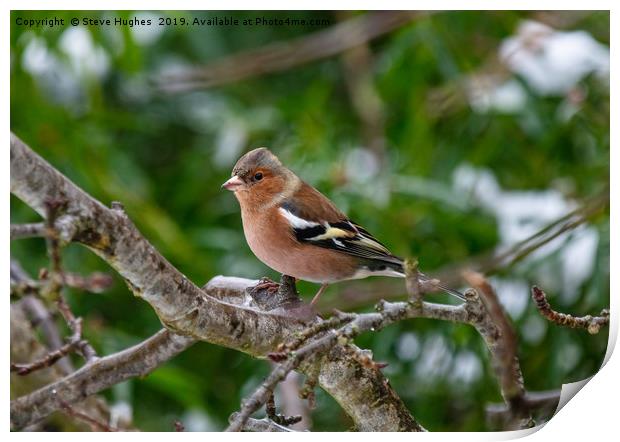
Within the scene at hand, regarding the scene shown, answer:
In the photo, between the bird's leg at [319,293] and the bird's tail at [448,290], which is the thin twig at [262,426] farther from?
the bird's tail at [448,290]

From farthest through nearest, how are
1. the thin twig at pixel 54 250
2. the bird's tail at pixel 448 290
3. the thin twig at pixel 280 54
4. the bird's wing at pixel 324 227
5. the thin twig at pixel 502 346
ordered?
the thin twig at pixel 280 54, the bird's wing at pixel 324 227, the bird's tail at pixel 448 290, the thin twig at pixel 502 346, the thin twig at pixel 54 250

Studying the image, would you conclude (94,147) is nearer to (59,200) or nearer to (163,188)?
(163,188)

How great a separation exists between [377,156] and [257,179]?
46cm

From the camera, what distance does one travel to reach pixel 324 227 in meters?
1.94

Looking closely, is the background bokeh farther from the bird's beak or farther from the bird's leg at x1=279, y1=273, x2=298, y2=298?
the bird's beak

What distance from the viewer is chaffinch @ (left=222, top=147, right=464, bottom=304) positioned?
6.24 feet

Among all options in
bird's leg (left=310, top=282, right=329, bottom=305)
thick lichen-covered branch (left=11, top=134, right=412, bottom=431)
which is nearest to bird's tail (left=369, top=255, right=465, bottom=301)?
bird's leg (left=310, top=282, right=329, bottom=305)

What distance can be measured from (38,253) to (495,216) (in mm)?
1187

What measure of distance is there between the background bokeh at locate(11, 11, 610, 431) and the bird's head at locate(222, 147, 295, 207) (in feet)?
0.54

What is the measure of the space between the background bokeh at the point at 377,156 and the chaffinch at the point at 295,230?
0.29 ft

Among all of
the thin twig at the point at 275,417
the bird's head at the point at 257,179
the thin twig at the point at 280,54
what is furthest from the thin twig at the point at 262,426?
the thin twig at the point at 280,54

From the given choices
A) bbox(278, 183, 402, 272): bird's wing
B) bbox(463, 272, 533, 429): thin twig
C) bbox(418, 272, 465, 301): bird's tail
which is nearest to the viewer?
bbox(463, 272, 533, 429): thin twig

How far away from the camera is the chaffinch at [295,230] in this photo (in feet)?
6.24

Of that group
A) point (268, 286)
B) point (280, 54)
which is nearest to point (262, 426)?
point (268, 286)
